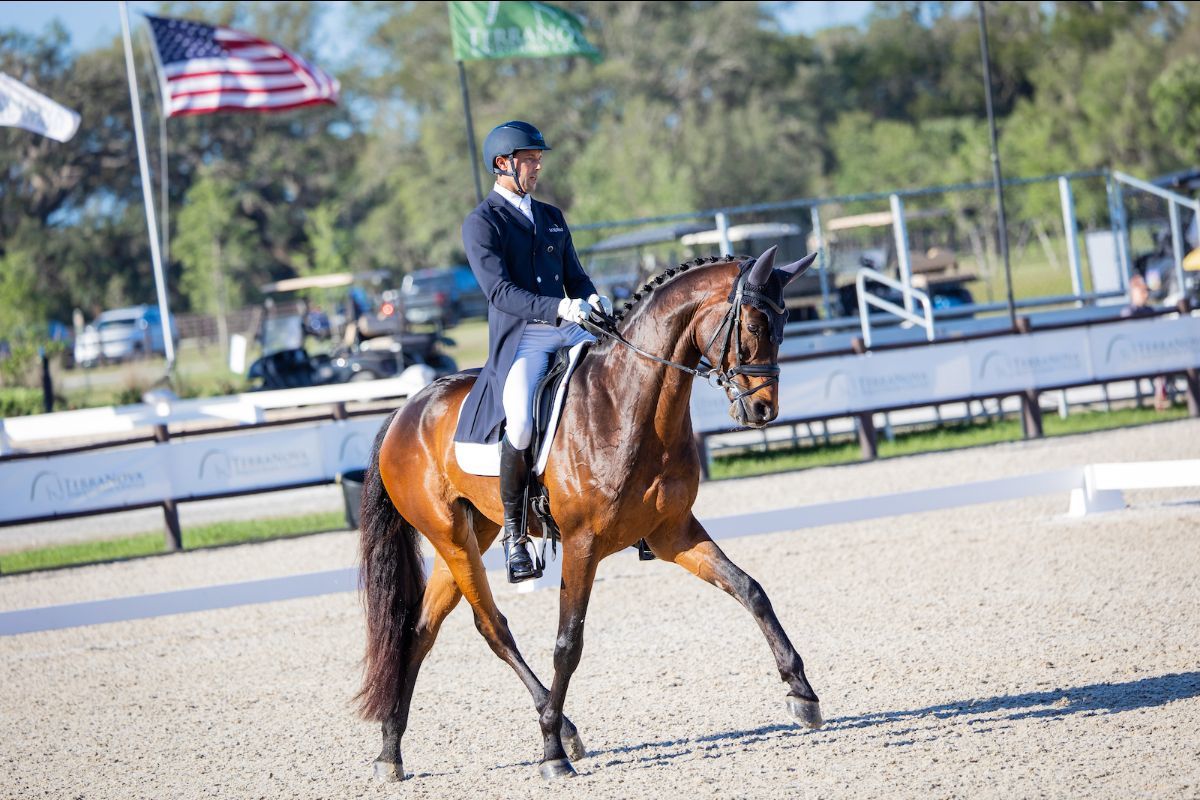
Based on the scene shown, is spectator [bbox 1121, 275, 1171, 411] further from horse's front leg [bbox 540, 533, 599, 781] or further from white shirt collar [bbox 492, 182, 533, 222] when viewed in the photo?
horse's front leg [bbox 540, 533, 599, 781]

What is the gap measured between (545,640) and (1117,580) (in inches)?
140

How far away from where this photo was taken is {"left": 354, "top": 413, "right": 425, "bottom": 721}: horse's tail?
5.84 metres

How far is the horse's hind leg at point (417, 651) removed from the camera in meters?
5.63

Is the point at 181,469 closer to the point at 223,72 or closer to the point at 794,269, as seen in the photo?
the point at 223,72

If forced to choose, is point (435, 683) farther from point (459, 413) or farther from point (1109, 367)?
point (1109, 367)

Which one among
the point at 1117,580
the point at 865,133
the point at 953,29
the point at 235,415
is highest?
the point at 953,29

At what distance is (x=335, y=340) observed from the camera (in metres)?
32.4

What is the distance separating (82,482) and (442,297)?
2960 cm

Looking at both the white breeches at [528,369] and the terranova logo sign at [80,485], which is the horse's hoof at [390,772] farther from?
the terranova logo sign at [80,485]

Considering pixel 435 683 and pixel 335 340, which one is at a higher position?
pixel 335 340

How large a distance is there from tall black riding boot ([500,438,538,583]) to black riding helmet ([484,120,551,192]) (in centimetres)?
123

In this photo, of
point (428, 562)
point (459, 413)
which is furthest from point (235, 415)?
point (459, 413)

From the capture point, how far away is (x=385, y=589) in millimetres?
6129

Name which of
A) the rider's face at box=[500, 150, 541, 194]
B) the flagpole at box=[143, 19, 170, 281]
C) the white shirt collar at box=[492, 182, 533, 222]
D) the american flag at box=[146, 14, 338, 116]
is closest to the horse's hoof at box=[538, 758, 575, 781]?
the white shirt collar at box=[492, 182, 533, 222]
